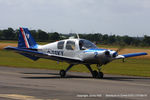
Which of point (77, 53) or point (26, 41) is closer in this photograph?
point (77, 53)

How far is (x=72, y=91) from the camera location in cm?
1544

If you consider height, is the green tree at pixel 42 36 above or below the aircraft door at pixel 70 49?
below

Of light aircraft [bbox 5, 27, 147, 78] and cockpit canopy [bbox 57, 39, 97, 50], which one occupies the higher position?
cockpit canopy [bbox 57, 39, 97, 50]

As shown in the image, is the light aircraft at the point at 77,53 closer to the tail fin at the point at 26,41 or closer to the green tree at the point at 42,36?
the tail fin at the point at 26,41

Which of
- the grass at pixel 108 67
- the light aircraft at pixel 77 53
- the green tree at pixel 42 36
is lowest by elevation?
the green tree at pixel 42 36

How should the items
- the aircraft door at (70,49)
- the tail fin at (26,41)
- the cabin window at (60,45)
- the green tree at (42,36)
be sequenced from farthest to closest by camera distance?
the green tree at (42,36) < the tail fin at (26,41) < the cabin window at (60,45) < the aircraft door at (70,49)

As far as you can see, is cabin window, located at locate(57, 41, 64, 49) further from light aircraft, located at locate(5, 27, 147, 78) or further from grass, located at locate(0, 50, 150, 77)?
grass, located at locate(0, 50, 150, 77)

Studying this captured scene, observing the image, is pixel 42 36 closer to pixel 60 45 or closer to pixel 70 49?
pixel 60 45

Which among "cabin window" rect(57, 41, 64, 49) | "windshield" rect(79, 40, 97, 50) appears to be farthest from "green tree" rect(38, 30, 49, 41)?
"windshield" rect(79, 40, 97, 50)

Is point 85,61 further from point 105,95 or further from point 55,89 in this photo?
point 105,95

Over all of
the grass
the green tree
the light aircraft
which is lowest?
the green tree

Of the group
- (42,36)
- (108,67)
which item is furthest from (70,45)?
(42,36)

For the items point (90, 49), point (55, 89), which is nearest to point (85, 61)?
point (90, 49)

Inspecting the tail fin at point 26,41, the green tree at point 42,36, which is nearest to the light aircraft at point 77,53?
the tail fin at point 26,41
